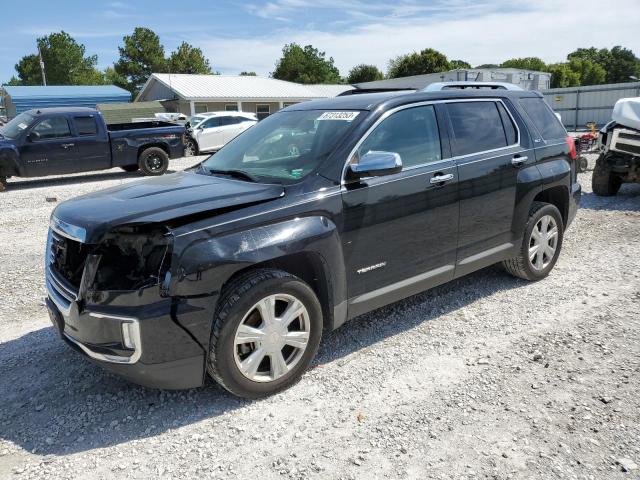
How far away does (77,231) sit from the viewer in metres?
3.02

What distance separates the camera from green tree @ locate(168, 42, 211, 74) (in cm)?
7288

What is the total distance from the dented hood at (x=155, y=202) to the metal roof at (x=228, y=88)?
33.3m

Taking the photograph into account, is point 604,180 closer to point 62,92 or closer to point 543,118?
point 543,118

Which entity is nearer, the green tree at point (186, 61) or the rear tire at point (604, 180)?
the rear tire at point (604, 180)

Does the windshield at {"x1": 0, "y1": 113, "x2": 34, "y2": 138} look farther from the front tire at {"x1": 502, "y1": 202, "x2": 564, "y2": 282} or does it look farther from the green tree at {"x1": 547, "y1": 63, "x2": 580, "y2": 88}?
Answer: the green tree at {"x1": 547, "y1": 63, "x2": 580, "y2": 88}

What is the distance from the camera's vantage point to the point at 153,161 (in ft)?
48.5

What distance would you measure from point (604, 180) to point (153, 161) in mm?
11299

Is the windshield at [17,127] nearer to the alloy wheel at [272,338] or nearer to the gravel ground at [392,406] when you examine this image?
the gravel ground at [392,406]

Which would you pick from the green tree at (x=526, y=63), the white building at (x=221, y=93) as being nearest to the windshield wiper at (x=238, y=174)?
the white building at (x=221, y=93)

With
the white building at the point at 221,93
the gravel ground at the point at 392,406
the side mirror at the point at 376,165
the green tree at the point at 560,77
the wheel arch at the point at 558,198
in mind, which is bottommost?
the gravel ground at the point at 392,406

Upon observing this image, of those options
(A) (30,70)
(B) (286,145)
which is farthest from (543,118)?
(A) (30,70)

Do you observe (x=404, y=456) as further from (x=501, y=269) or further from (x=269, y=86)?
(x=269, y=86)

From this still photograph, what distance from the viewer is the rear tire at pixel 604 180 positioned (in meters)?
9.17

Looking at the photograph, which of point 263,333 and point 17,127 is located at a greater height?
point 17,127
